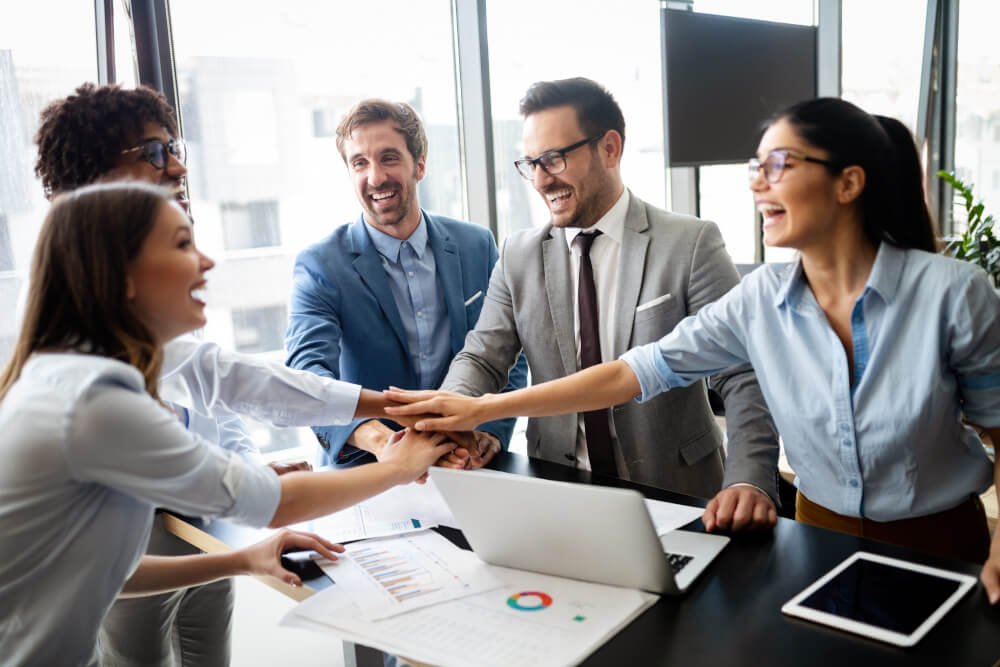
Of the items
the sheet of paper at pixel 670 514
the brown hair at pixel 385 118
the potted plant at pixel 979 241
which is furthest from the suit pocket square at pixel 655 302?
the potted plant at pixel 979 241

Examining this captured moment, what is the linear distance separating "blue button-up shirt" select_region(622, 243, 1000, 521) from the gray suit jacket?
307 mm

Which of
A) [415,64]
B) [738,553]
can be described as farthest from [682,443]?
[415,64]

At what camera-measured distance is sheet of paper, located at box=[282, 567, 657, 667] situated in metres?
1.12

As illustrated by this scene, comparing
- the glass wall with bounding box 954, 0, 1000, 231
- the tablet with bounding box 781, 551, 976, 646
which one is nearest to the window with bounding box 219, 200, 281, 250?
the tablet with bounding box 781, 551, 976, 646

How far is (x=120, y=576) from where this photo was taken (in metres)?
1.30

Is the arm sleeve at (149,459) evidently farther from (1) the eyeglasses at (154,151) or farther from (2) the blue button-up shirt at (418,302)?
(2) the blue button-up shirt at (418,302)

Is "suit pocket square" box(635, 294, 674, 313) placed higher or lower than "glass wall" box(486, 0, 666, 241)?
lower

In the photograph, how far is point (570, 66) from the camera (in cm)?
445

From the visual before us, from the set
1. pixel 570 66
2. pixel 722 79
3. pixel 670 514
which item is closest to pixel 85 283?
pixel 670 514

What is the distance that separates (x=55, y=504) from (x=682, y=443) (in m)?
1.44

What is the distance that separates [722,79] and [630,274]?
2.14 meters

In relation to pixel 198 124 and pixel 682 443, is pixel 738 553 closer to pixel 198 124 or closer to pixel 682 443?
pixel 682 443

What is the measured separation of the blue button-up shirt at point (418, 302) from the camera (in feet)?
8.34

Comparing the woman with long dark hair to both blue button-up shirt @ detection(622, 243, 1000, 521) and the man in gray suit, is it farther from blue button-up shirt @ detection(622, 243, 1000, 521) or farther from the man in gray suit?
the man in gray suit
